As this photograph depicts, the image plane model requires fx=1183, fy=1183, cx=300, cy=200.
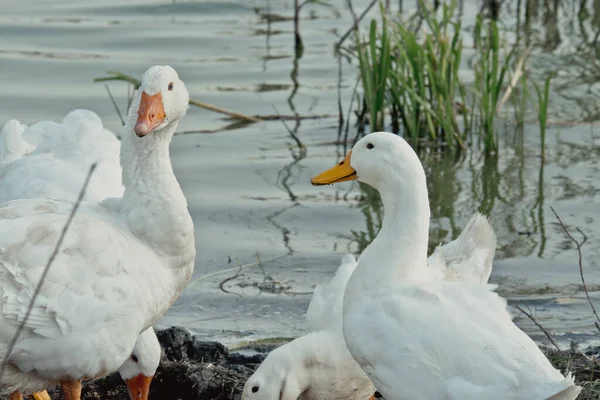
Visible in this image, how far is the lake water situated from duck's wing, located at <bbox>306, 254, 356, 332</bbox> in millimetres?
896

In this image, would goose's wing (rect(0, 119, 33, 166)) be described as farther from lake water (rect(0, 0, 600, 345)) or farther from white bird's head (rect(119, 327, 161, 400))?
white bird's head (rect(119, 327, 161, 400))

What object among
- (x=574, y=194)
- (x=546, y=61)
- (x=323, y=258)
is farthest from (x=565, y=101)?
(x=323, y=258)

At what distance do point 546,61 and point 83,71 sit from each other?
16.9 ft

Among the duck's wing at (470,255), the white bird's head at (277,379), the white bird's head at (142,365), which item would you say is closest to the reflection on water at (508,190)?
the duck's wing at (470,255)

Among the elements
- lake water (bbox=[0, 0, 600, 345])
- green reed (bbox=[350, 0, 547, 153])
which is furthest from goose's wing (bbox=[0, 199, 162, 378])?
green reed (bbox=[350, 0, 547, 153])

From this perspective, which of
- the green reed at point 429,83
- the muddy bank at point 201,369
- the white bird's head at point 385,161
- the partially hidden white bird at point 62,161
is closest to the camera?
the white bird's head at point 385,161

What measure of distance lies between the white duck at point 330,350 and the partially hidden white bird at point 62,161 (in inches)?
28.8

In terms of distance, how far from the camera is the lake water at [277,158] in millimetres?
8359

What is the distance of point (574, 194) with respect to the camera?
32.8 feet

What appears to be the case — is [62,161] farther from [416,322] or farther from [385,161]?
[416,322]

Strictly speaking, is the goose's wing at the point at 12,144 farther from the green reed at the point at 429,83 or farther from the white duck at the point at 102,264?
the green reed at the point at 429,83

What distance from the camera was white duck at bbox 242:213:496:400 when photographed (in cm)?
638

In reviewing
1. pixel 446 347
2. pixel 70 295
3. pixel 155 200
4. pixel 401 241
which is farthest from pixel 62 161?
pixel 446 347

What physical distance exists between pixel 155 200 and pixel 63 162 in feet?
5.85
